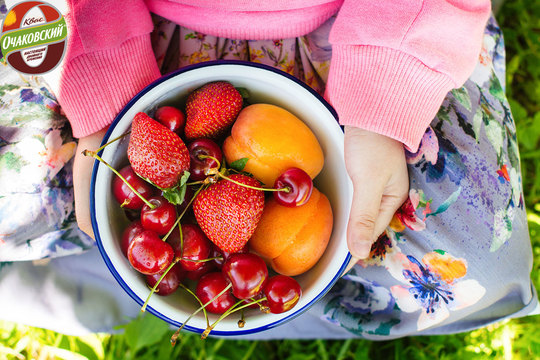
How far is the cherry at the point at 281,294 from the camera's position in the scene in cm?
54

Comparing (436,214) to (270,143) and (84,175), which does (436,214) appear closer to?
(270,143)

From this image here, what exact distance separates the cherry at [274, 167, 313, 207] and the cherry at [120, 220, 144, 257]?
19 centimetres

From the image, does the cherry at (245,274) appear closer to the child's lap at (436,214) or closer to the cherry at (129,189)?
the cherry at (129,189)

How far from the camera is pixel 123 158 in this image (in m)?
0.60

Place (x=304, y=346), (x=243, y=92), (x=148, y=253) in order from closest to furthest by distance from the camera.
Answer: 1. (x=148, y=253)
2. (x=243, y=92)
3. (x=304, y=346)

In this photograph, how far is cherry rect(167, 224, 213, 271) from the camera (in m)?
0.57

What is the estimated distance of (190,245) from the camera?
0.57 m

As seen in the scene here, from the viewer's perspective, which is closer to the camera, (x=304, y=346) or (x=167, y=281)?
(x=167, y=281)

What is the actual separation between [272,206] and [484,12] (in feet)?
1.42

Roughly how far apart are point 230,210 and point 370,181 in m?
0.21

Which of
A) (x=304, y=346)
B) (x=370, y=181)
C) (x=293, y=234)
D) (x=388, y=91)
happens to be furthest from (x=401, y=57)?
(x=304, y=346)

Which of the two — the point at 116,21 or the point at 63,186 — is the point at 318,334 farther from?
the point at 116,21

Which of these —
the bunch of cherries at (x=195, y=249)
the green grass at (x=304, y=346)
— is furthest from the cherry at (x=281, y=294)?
the green grass at (x=304, y=346)

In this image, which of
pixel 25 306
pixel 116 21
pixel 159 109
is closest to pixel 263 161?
pixel 159 109
